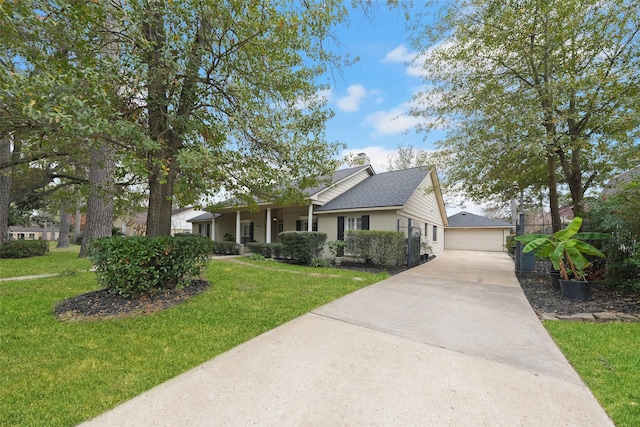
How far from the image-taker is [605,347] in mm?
3609

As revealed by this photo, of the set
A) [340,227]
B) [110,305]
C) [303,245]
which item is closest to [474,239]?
[340,227]

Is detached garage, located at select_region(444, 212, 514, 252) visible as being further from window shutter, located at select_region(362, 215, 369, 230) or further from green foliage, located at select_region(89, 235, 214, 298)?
green foliage, located at select_region(89, 235, 214, 298)

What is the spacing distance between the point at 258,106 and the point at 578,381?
660cm

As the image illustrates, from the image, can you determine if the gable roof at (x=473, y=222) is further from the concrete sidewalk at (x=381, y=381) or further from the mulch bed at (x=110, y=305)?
the mulch bed at (x=110, y=305)

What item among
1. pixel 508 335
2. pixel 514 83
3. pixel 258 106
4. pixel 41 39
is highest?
pixel 514 83

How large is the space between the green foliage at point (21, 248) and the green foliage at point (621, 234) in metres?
21.6

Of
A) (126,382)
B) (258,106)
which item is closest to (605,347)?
(126,382)

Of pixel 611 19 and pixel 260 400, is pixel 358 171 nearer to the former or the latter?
pixel 611 19

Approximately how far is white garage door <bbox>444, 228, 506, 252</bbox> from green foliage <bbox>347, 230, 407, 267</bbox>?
57.3ft

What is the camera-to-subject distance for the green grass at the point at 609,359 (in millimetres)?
2396

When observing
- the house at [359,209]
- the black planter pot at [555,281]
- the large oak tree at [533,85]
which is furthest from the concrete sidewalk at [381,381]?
the house at [359,209]

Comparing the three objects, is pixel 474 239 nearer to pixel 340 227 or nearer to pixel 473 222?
pixel 473 222

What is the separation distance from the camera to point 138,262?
16.0ft

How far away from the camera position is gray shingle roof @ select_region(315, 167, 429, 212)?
12945mm
